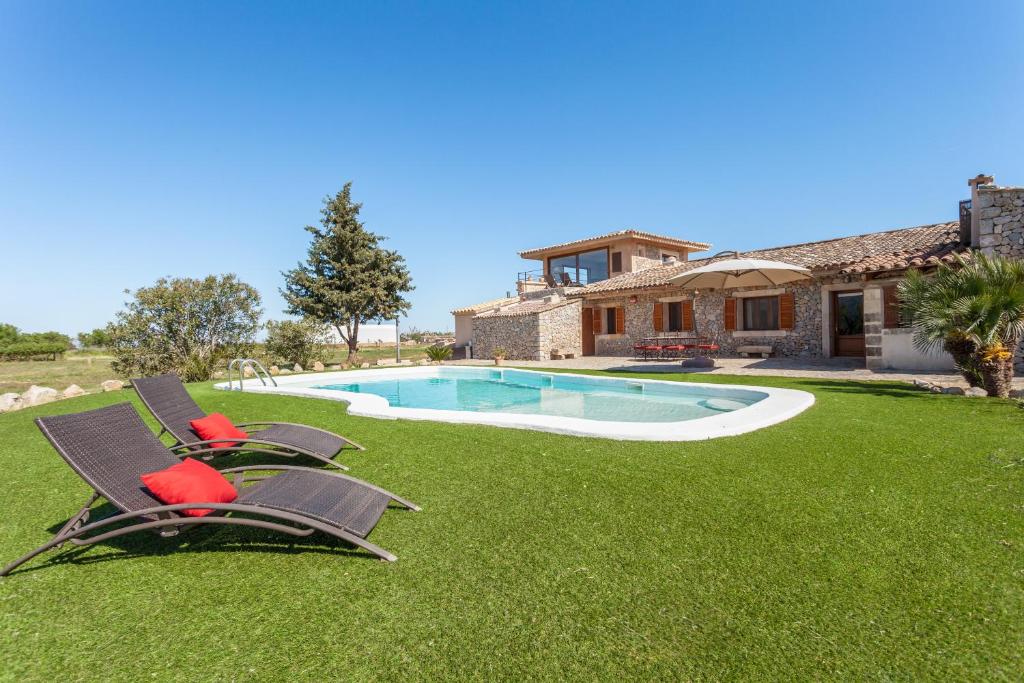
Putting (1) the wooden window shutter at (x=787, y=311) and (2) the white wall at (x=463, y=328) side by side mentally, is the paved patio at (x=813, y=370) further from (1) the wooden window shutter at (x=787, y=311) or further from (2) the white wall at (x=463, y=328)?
(2) the white wall at (x=463, y=328)

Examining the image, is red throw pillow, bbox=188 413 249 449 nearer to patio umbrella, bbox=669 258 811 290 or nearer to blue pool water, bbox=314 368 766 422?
blue pool water, bbox=314 368 766 422

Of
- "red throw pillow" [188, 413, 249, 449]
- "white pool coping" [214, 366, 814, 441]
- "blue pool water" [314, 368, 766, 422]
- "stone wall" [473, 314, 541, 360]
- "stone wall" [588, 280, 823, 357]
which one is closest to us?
"red throw pillow" [188, 413, 249, 449]

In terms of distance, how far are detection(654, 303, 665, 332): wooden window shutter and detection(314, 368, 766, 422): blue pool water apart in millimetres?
8430

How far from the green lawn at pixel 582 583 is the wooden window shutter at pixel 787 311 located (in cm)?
1457

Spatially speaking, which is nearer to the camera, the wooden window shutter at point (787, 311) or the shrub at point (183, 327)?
the shrub at point (183, 327)

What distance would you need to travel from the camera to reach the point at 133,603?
2.61m

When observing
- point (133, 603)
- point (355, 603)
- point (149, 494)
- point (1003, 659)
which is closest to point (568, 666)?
point (355, 603)

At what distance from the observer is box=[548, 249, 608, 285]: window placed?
30828 mm

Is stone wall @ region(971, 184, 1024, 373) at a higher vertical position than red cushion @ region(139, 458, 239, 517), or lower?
higher

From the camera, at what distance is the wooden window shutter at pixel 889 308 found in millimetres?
13742

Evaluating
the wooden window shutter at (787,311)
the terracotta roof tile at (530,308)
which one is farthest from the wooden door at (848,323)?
the terracotta roof tile at (530,308)

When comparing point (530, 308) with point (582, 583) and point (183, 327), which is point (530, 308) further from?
point (582, 583)

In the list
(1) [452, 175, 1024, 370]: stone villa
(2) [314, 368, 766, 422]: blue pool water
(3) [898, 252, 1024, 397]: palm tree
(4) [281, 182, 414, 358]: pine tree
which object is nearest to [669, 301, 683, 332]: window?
(1) [452, 175, 1024, 370]: stone villa

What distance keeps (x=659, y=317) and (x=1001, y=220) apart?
36.5 ft
